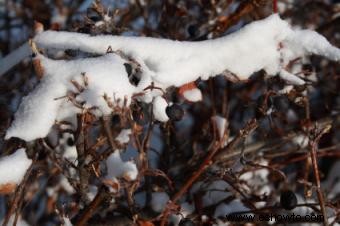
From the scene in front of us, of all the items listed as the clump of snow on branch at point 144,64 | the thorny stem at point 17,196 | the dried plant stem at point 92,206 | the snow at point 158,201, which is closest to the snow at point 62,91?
the clump of snow on branch at point 144,64

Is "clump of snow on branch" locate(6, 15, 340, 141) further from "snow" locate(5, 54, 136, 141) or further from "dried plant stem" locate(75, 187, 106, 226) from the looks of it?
"dried plant stem" locate(75, 187, 106, 226)

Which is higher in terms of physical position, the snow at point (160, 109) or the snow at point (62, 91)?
the snow at point (62, 91)

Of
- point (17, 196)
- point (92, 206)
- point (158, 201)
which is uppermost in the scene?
point (17, 196)

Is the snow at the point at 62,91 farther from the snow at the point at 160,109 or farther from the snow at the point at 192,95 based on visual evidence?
the snow at the point at 192,95

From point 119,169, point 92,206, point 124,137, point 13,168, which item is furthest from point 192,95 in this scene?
point 13,168

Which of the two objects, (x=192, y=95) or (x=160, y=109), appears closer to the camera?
(x=160, y=109)

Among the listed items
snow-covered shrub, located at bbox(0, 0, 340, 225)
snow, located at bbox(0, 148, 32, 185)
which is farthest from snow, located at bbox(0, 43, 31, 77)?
snow, located at bbox(0, 148, 32, 185)

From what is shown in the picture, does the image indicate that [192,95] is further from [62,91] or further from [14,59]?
[14,59]
